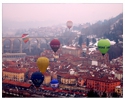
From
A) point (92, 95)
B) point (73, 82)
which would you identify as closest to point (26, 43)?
point (73, 82)

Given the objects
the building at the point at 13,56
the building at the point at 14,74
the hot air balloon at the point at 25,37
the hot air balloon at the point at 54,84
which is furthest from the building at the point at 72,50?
the hot air balloon at the point at 54,84

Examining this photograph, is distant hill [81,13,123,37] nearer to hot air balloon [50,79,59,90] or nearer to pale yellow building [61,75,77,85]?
pale yellow building [61,75,77,85]

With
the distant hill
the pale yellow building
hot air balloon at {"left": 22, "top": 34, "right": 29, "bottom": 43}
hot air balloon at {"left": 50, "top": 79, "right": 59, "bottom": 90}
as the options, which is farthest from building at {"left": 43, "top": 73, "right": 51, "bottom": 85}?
hot air balloon at {"left": 22, "top": 34, "right": 29, "bottom": 43}

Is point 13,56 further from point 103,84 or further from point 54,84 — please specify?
point 103,84

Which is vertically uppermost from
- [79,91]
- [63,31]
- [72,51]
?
[63,31]

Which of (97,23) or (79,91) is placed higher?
(97,23)

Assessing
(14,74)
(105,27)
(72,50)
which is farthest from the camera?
(105,27)

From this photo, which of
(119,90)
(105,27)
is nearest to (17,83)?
(119,90)

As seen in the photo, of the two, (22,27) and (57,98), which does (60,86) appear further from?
(22,27)

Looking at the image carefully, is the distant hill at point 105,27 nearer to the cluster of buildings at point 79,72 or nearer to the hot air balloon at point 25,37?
the cluster of buildings at point 79,72
